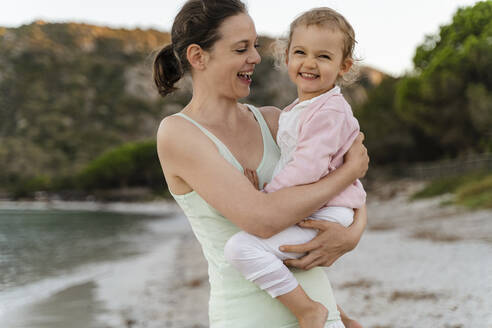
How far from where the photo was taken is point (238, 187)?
150cm

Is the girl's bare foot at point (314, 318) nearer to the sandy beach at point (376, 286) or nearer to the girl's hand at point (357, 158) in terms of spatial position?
the girl's hand at point (357, 158)

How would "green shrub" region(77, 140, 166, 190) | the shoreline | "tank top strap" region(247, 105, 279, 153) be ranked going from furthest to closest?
1. "green shrub" region(77, 140, 166, 190)
2. the shoreline
3. "tank top strap" region(247, 105, 279, 153)

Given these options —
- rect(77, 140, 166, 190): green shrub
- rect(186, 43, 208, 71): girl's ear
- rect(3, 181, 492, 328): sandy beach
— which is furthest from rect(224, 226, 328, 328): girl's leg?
rect(77, 140, 166, 190): green shrub

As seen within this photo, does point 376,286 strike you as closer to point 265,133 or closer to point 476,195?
point 265,133

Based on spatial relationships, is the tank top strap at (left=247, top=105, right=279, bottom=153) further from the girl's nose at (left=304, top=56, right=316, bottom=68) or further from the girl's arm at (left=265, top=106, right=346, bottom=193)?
the girl's nose at (left=304, top=56, right=316, bottom=68)

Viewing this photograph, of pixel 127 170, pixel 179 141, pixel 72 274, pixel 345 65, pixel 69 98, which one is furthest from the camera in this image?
pixel 69 98

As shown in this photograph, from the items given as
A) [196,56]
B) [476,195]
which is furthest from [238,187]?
[476,195]

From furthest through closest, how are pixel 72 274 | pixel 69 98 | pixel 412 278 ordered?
pixel 69 98 → pixel 72 274 → pixel 412 278

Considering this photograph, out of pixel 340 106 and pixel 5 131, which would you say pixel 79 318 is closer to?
pixel 340 106

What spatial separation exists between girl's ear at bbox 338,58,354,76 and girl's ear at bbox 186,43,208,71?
51cm

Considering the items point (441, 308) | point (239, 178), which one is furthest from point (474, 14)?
point (441, 308)

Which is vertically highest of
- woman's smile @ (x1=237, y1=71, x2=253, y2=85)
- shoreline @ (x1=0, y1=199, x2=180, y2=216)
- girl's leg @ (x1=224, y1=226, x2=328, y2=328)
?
woman's smile @ (x1=237, y1=71, x2=253, y2=85)

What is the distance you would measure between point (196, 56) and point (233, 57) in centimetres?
15

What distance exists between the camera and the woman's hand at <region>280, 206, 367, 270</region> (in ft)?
5.05
